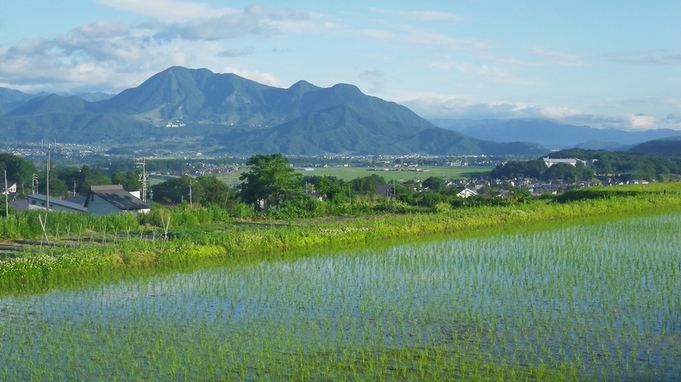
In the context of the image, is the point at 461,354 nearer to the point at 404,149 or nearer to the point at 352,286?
the point at 352,286

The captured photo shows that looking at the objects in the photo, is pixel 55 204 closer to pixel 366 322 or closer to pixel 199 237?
pixel 199 237

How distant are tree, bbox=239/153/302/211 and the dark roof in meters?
5.96

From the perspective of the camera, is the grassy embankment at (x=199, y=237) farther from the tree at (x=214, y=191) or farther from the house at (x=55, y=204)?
the tree at (x=214, y=191)

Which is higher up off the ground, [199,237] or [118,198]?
[199,237]

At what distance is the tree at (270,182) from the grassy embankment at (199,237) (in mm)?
3409

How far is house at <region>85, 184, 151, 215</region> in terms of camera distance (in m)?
27.2

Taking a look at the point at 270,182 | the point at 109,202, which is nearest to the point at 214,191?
the point at 109,202

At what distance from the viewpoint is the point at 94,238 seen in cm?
1480

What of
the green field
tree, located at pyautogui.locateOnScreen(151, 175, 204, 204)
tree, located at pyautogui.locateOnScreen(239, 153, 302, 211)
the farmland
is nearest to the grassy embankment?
the farmland

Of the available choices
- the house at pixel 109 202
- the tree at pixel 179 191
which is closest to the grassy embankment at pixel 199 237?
the house at pixel 109 202

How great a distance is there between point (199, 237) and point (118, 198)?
15.4 metres

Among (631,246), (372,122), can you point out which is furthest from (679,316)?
(372,122)

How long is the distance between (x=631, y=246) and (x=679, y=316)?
5.94 metres

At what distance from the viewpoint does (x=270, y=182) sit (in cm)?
2212
